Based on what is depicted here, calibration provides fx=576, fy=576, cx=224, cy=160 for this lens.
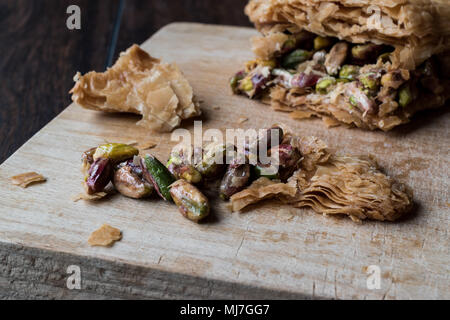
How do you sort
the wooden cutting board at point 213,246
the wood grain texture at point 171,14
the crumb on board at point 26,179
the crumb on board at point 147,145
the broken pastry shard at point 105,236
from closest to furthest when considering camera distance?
the wooden cutting board at point 213,246
the broken pastry shard at point 105,236
the crumb on board at point 26,179
the crumb on board at point 147,145
the wood grain texture at point 171,14

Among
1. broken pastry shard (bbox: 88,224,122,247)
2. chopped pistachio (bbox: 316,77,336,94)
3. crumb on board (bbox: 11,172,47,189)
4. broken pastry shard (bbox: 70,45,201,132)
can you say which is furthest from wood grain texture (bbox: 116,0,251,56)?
broken pastry shard (bbox: 88,224,122,247)

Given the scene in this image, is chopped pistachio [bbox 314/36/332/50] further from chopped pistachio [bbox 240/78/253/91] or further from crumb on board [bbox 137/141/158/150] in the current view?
crumb on board [bbox 137/141/158/150]

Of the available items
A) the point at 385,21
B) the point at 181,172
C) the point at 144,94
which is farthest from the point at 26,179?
the point at 385,21

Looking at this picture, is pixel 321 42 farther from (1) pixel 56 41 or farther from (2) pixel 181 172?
(1) pixel 56 41

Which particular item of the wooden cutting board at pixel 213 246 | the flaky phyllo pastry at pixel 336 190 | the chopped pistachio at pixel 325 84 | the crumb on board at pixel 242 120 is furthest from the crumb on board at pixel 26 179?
the chopped pistachio at pixel 325 84

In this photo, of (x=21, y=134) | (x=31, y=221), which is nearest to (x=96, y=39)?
(x=21, y=134)

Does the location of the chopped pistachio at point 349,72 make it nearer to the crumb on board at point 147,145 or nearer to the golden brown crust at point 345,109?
the golden brown crust at point 345,109
